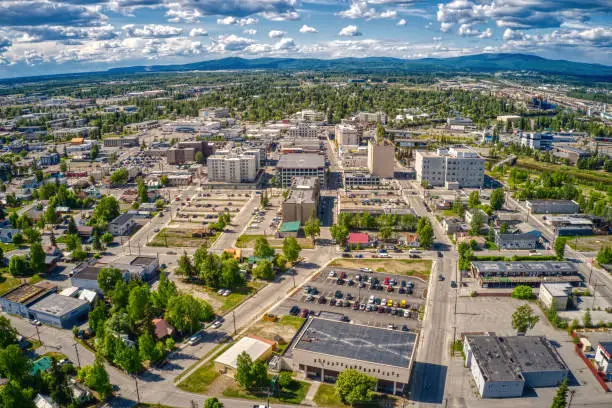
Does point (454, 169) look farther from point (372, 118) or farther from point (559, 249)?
point (372, 118)

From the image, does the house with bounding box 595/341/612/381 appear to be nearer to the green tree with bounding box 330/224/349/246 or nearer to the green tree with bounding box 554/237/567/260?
the green tree with bounding box 554/237/567/260

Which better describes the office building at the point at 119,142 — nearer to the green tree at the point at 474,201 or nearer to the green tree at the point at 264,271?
the green tree at the point at 264,271

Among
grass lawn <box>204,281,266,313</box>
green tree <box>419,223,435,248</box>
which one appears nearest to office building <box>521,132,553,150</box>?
green tree <box>419,223,435,248</box>

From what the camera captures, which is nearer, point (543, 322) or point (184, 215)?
point (543, 322)

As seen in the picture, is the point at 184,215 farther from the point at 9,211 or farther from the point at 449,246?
the point at 449,246

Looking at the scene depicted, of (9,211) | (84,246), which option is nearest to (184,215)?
(84,246)

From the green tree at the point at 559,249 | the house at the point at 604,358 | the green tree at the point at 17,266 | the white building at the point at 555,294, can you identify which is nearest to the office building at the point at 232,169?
the green tree at the point at 17,266
